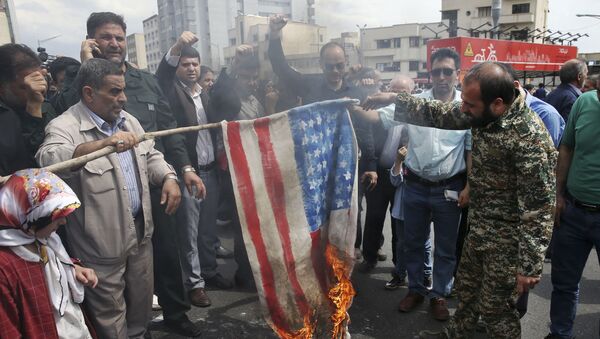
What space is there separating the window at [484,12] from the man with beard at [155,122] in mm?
51971

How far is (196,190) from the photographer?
2.71m

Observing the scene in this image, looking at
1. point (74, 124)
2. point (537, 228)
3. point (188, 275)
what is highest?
point (74, 124)

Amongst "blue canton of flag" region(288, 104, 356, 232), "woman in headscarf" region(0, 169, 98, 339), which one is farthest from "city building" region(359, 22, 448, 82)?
"woman in headscarf" region(0, 169, 98, 339)

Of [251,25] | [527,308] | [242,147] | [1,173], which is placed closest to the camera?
[1,173]

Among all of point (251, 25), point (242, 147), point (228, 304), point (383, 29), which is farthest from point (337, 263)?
point (383, 29)

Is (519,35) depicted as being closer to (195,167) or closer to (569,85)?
(569,85)

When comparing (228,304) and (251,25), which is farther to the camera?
(251,25)

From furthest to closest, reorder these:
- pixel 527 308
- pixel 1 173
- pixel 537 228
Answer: pixel 527 308
pixel 1 173
pixel 537 228

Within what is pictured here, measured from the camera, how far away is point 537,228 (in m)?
2.11

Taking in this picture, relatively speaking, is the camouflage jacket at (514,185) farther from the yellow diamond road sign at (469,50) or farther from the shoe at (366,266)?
the yellow diamond road sign at (469,50)

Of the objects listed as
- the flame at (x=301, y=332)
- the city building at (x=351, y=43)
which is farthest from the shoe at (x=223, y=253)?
the city building at (x=351, y=43)

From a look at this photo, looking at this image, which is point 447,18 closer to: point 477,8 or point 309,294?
point 477,8

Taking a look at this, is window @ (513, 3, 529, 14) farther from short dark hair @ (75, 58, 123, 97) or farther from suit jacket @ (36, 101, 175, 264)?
suit jacket @ (36, 101, 175, 264)

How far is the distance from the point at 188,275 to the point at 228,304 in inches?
18.5
